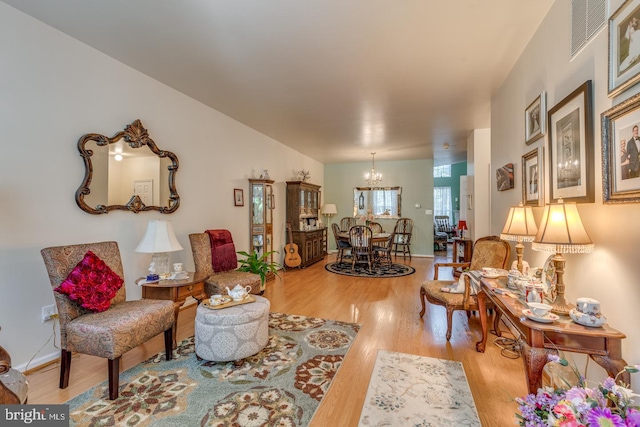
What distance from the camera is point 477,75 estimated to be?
121 inches

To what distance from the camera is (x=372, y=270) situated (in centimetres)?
588

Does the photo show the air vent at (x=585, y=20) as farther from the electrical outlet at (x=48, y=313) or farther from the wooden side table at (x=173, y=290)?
the electrical outlet at (x=48, y=313)

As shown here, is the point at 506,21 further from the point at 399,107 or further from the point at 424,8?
the point at 399,107

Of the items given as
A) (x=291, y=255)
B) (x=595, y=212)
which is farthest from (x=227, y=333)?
(x=291, y=255)

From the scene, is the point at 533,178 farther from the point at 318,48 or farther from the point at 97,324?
the point at 97,324

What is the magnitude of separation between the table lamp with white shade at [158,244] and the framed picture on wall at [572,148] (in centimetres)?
310

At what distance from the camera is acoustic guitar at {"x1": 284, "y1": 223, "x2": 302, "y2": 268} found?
5977 mm

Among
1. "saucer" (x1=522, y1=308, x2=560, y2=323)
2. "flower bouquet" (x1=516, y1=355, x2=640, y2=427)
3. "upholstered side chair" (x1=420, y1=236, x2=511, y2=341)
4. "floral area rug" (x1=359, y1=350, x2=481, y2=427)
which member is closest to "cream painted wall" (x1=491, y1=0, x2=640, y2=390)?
"saucer" (x1=522, y1=308, x2=560, y2=323)

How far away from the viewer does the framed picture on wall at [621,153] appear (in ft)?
4.10

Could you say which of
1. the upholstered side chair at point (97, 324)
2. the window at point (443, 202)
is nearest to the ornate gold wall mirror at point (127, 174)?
the upholstered side chair at point (97, 324)

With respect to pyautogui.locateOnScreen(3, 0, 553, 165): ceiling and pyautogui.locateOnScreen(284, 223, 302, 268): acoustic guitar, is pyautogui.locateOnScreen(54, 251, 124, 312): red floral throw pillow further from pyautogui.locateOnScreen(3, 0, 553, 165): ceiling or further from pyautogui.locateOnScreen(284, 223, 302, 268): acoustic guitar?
pyautogui.locateOnScreen(284, 223, 302, 268): acoustic guitar

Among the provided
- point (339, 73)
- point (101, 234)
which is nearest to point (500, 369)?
point (339, 73)

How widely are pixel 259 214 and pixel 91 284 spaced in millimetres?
3138

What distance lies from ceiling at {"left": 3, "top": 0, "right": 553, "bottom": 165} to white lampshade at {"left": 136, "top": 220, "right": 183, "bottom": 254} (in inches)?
65.1
